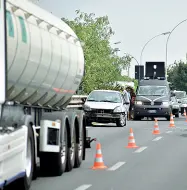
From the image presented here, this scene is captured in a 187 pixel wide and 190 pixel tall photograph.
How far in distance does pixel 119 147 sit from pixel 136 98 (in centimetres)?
2232

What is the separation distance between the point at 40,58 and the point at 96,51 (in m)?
67.3

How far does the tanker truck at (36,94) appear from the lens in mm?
10711

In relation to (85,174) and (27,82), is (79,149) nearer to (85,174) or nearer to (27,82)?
(85,174)

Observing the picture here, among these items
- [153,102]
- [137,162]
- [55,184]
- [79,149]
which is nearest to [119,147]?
[137,162]

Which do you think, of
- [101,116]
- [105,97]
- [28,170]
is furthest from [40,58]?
[105,97]

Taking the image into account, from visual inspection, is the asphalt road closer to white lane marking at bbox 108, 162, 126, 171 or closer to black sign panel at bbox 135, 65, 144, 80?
white lane marking at bbox 108, 162, 126, 171

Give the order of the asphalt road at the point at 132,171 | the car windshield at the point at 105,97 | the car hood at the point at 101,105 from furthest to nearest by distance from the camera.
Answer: the car windshield at the point at 105,97, the car hood at the point at 101,105, the asphalt road at the point at 132,171

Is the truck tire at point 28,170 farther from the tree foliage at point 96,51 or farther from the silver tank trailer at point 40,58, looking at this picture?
the tree foliage at point 96,51

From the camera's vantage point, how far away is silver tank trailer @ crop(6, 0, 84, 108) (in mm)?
11812

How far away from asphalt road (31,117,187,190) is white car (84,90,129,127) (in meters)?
9.47

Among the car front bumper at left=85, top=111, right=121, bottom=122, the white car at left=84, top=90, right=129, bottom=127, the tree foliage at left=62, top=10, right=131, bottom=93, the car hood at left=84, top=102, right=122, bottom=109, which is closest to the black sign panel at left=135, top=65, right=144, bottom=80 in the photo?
the tree foliage at left=62, top=10, right=131, bottom=93

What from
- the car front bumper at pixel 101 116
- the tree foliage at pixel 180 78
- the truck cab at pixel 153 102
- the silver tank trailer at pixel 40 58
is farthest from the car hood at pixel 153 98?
the tree foliage at pixel 180 78

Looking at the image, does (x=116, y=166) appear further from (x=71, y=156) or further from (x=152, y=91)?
(x=152, y=91)

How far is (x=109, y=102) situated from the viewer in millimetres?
35094
